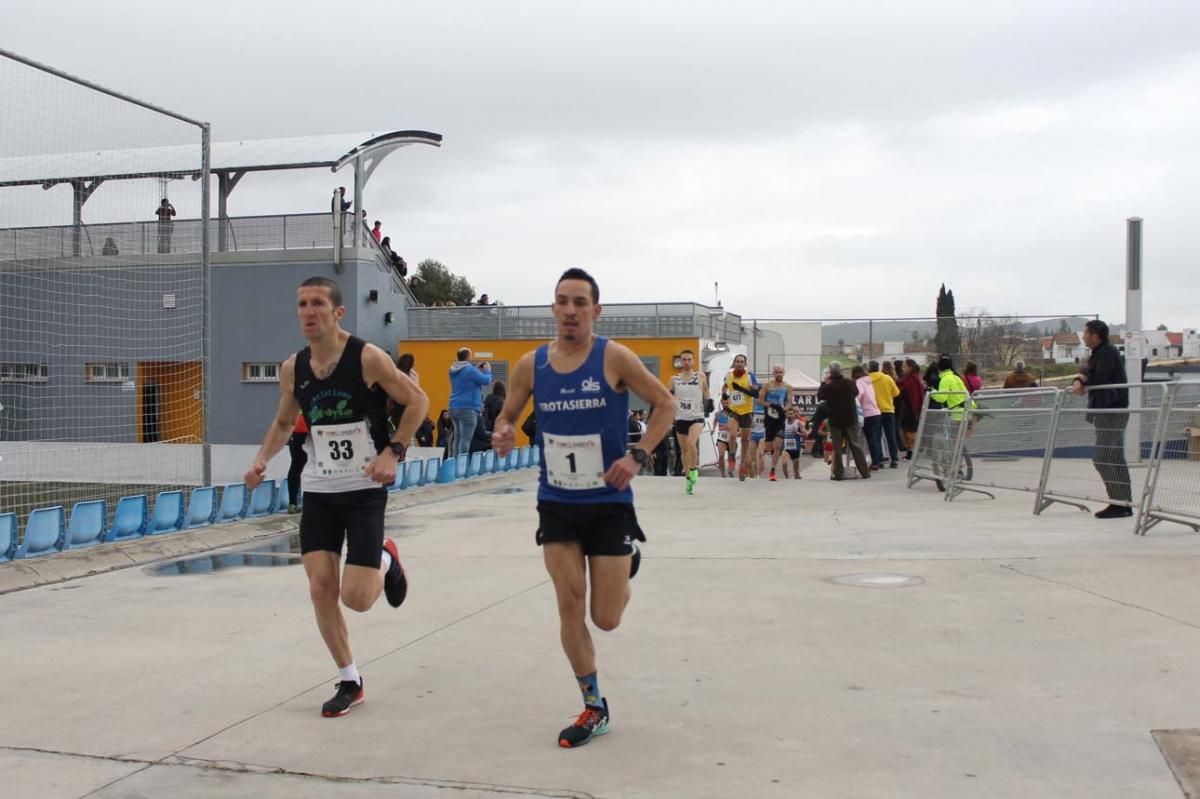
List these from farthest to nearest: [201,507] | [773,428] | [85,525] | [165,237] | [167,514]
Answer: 1. [165,237]
2. [773,428]
3. [201,507]
4. [167,514]
5. [85,525]

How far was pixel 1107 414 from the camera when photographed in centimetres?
1109

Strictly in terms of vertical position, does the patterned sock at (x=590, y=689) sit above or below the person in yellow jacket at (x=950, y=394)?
below

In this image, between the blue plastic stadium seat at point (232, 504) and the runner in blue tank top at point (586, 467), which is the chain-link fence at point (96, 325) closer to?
the blue plastic stadium seat at point (232, 504)

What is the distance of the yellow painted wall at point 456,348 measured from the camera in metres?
34.0

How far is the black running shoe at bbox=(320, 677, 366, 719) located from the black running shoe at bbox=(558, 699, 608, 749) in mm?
1021

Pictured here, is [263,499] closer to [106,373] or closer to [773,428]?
[106,373]

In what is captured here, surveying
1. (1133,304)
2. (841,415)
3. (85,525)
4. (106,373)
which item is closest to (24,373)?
(106,373)

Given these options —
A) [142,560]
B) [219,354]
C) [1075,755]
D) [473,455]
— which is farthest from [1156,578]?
[219,354]

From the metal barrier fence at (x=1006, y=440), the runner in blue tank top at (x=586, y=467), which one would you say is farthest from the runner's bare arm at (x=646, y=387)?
the metal barrier fence at (x=1006, y=440)

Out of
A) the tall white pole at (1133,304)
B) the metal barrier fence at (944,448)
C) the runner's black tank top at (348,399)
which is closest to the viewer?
the runner's black tank top at (348,399)

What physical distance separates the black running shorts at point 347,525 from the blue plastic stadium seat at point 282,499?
7074 millimetres

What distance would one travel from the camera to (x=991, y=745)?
4504mm

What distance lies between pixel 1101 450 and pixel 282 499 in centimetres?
840

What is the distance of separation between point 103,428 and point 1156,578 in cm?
1276
